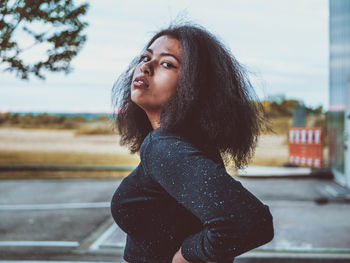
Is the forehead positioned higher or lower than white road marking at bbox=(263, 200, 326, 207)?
higher

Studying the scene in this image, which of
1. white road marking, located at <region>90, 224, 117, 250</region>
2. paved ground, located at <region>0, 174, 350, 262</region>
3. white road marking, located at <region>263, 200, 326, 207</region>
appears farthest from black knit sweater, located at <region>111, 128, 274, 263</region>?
white road marking, located at <region>263, 200, 326, 207</region>

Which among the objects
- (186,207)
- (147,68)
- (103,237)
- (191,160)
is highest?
(147,68)

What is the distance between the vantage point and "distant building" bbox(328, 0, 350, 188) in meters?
7.57

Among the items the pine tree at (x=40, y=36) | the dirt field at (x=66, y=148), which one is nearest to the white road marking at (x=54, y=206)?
the dirt field at (x=66, y=148)

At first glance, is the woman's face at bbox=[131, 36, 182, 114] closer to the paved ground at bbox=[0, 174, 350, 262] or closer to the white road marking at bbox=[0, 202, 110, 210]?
the paved ground at bbox=[0, 174, 350, 262]

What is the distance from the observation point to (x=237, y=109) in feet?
3.96

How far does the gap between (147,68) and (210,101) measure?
232 mm

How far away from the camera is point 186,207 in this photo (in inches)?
37.2

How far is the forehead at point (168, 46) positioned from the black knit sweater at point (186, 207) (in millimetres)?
316

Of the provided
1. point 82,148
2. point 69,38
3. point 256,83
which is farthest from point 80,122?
point 256,83

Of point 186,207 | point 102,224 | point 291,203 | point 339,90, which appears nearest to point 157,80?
point 186,207

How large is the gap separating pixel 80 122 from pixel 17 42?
826 centimetres

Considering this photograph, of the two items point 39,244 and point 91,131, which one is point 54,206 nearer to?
point 39,244

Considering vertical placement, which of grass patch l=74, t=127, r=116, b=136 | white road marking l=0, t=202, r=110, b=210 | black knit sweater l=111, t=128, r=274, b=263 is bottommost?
white road marking l=0, t=202, r=110, b=210
